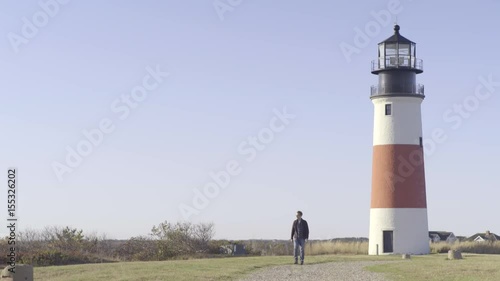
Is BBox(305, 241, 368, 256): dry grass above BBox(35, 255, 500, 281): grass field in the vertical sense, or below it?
above

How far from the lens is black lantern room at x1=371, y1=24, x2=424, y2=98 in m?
39.5

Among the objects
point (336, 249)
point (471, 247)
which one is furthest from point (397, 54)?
point (471, 247)

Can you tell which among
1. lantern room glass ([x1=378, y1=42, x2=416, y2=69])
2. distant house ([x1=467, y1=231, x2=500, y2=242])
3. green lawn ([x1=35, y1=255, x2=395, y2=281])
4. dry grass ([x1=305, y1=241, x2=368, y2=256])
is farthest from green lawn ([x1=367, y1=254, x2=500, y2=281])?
distant house ([x1=467, y1=231, x2=500, y2=242])

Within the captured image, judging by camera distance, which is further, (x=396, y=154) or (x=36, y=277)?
(x=396, y=154)

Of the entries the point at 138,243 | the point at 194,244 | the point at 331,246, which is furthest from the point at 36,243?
the point at 331,246

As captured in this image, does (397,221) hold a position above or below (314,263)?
above

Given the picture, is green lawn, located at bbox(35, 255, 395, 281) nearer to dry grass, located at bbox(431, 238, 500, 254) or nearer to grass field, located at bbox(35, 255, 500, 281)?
grass field, located at bbox(35, 255, 500, 281)

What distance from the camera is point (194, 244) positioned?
38312mm

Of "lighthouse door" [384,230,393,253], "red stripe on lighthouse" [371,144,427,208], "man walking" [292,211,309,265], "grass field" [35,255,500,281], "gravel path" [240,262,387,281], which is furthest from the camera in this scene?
"lighthouse door" [384,230,393,253]

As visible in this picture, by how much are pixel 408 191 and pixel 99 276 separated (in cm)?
2013

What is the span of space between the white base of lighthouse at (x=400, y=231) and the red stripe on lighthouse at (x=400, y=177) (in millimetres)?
336

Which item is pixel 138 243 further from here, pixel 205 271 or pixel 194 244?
pixel 205 271

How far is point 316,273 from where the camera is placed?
2250 centimetres

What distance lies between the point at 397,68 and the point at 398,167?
16.1 ft
